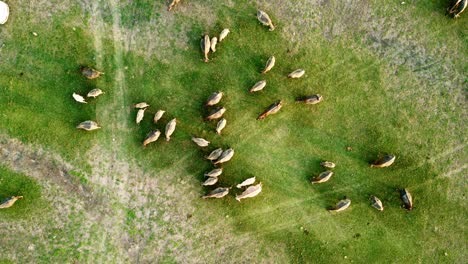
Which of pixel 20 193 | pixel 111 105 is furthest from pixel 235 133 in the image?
pixel 20 193

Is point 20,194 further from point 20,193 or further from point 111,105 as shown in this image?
point 111,105

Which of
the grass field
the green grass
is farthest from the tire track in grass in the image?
the green grass

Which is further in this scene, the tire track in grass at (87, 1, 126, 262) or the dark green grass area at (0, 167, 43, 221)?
the tire track in grass at (87, 1, 126, 262)

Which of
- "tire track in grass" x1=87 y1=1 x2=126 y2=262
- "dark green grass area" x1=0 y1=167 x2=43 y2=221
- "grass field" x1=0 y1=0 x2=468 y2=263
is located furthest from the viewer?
"tire track in grass" x1=87 y1=1 x2=126 y2=262

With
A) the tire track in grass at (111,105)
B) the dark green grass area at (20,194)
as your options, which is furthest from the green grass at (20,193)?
the tire track in grass at (111,105)

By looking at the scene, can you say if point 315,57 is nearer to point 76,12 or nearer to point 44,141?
point 76,12

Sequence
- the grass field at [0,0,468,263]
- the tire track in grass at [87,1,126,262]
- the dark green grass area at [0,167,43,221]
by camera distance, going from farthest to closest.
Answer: the tire track in grass at [87,1,126,262]
the grass field at [0,0,468,263]
the dark green grass area at [0,167,43,221]

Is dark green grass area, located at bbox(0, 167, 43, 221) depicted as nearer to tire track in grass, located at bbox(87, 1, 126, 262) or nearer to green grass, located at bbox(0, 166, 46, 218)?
green grass, located at bbox(0, 166, 46, 218)
